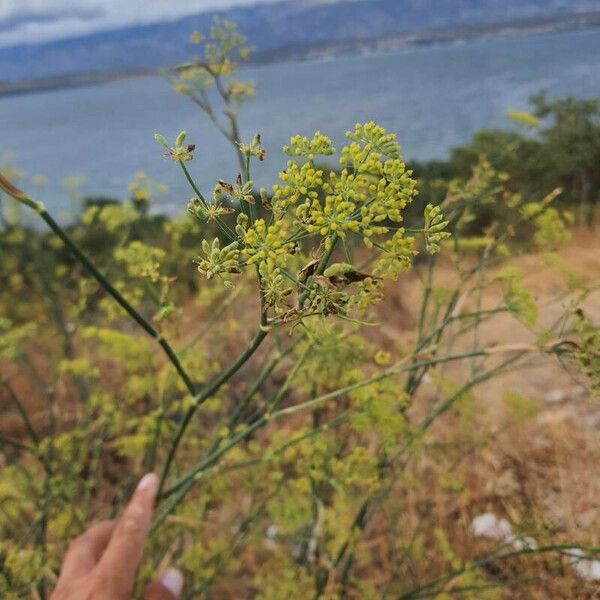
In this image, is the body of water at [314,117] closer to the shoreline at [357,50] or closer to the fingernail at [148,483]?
the fingernail at [148,483]

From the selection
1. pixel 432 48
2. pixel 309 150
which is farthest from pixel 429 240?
pixel 432 48

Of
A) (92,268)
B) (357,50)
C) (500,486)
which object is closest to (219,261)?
(92,268)

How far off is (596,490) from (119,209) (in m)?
3.98

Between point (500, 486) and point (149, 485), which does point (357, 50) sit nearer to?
point (500, 486)

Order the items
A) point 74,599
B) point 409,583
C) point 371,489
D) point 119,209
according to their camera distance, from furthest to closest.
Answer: point 409,583 < point 119,209 < point 371,489 < point 74,599

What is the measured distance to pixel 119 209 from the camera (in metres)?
4.21

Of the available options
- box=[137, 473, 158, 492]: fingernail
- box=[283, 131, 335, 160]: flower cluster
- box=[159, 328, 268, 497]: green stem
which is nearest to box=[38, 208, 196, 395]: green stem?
box=[159, 328, 268, 497]: green stem

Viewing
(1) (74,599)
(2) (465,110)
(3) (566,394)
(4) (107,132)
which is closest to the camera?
(1) (74,599)

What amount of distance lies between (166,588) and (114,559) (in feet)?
1.91

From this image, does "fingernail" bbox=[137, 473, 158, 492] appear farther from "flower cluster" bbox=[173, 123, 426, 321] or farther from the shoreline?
the shoreline

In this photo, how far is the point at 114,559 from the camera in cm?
221

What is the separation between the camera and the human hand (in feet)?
7.06

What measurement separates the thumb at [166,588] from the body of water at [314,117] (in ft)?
5.57

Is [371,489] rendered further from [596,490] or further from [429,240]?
[596,490]
